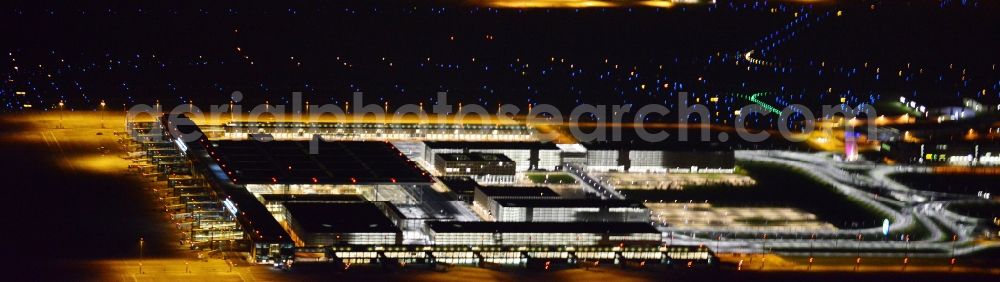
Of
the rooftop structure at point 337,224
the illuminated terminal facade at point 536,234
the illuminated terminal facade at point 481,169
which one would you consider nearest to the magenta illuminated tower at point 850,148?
the illuminated terminal facade at point 481,169

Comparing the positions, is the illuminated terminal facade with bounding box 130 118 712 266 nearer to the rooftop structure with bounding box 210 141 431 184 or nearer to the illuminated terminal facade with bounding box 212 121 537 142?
the rooftop structure with bounding box 210 141 431 184

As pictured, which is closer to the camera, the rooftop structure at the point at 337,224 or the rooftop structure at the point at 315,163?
the rooftop structure at the point at 337,224

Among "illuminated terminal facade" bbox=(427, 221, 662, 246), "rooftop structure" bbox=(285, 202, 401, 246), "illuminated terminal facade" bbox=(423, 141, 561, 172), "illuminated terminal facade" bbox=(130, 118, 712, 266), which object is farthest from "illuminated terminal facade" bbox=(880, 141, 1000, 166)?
"rooftop structure" bbox=(285, 202, 401, 246)

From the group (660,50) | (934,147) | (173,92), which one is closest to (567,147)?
(934,147)

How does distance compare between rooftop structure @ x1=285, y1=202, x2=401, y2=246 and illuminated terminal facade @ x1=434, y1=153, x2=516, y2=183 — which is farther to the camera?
illuminated terminal facade @ x1=434, y1=153, x2=516, y2=183

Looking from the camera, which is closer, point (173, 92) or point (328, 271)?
point (328, 271)

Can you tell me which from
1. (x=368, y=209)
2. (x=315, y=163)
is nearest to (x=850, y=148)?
(x=315, y=163)

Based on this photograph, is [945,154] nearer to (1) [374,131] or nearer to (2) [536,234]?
(1) [374,131]

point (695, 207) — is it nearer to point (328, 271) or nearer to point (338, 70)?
point (328, 271)

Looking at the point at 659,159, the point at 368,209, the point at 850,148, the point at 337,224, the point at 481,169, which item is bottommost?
the point at 337,224

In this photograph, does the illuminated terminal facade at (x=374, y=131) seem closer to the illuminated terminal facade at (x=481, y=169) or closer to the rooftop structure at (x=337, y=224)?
the illuminated terminal facade at (x=481, y=169)

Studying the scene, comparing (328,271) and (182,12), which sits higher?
(182,12)
